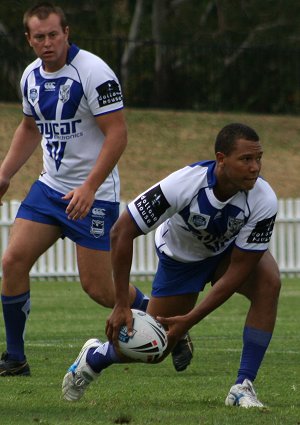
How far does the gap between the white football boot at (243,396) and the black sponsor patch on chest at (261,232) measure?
2.46 ft

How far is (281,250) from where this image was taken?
2014 centimetres

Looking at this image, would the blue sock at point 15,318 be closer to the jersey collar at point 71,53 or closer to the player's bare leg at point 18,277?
the player's bare leg at point 18,277

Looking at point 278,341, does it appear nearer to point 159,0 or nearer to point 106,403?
point 106,403

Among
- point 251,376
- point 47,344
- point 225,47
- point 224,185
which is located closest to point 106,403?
point 251,376

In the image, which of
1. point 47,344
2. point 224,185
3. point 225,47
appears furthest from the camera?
point 225,47

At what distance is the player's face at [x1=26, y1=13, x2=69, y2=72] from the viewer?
24.8 ft

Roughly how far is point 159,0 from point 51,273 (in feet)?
65.9

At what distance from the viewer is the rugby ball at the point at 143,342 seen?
6531mm

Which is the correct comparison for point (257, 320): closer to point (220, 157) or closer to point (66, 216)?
point (220, 157)

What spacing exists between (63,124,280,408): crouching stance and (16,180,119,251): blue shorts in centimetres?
87

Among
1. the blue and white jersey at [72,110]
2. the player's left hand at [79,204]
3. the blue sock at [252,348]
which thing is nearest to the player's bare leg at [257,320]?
the blue sock at [252,348]

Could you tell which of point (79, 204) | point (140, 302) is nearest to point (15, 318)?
point (140, 302)

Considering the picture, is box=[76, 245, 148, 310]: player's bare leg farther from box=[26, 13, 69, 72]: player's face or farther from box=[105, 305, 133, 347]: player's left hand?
box=[105, 305, 133, 347]: player's left hand

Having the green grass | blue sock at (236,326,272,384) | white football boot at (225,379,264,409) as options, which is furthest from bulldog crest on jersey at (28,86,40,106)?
white football boot at (225,379,264,409)
